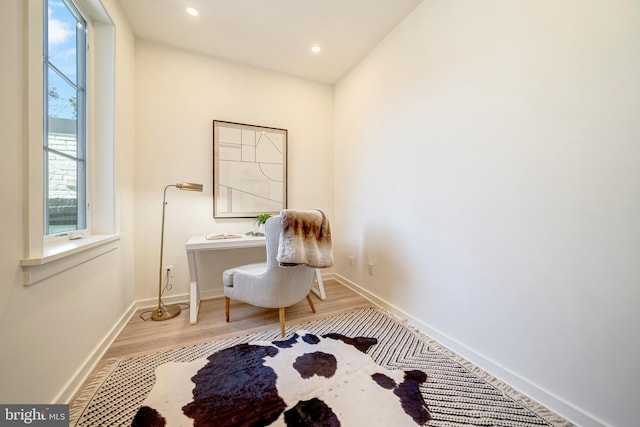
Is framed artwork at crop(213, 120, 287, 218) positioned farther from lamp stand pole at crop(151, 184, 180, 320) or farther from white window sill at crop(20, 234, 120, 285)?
white window sill at crop(20, 234, 120, 285)

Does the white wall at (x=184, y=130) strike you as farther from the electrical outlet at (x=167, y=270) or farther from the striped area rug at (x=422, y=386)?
the striped area rug at (x=422, y=386)

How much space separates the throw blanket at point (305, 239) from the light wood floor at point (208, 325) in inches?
26.6

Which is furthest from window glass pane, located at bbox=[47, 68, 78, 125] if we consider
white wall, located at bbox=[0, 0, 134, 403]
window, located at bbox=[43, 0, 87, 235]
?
white wall, located at bbox=[0, 0, 134, 403]

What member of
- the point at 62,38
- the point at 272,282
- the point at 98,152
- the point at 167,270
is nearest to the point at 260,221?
the point at 272,282

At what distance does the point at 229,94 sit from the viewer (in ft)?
8.84

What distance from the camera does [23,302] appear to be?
0.96 m

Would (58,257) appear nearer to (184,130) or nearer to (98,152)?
(98,152)

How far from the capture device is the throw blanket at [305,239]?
1.72 metres

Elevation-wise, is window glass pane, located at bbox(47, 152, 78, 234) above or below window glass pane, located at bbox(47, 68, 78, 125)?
below

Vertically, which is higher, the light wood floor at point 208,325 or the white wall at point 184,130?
the white wall at point 184,130

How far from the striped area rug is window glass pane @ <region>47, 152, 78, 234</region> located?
97 centimetres

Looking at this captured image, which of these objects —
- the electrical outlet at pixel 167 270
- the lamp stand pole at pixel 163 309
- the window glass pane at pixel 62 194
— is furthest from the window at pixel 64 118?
the electrical outlet at pixel 167 270

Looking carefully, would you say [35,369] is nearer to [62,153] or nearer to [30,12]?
[62,153]

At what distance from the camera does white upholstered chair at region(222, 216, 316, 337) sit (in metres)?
1.82
